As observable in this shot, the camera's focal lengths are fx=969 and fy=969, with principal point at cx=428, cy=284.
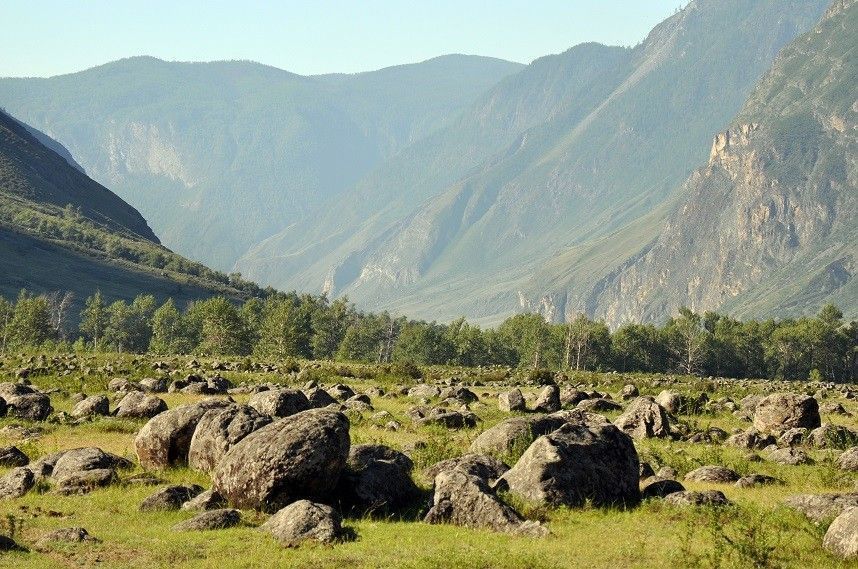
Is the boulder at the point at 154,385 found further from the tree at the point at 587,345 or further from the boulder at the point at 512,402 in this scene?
the tree at the point at 587,345

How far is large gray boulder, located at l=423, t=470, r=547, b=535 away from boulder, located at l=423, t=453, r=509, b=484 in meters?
0.88

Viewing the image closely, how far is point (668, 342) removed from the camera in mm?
189500

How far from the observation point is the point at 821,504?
27.0 meters

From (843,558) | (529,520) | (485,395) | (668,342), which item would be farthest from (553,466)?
(668,342)

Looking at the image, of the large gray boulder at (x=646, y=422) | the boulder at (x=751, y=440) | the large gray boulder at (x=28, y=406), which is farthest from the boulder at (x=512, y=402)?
the large gray boulder at (x=28, y=406)

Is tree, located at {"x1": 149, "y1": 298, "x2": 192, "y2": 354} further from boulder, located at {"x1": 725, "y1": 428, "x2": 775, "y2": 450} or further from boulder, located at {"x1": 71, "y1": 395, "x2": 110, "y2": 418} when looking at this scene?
boulder, located at {"x1": 725, "y1": 428, "x2": 775, "y2": 450}

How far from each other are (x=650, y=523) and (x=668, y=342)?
551 ft

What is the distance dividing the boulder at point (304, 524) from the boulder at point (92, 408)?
24.9 m

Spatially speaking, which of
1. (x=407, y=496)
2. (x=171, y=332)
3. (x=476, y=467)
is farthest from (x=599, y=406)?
(x=171, y=332)

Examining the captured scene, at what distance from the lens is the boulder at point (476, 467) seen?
2965 centimetres

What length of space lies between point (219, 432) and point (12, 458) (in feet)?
30.3

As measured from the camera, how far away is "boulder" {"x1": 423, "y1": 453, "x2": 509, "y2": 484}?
29653 millimetres

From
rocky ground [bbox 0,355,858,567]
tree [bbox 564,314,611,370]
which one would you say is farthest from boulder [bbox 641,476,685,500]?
tree [bbox 564,314,611,370]

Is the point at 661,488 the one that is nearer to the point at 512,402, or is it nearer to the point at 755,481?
the point at 755,481
